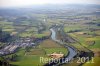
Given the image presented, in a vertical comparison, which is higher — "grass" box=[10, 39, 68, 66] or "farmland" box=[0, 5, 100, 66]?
"farmland" box=[0, 5, 100, 66]

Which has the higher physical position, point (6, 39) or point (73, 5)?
point (73, 5)

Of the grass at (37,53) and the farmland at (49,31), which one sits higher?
the farmland at (49,31)

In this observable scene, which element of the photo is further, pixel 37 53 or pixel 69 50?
pixel 69 50

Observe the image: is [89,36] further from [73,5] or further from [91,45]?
[73,5]

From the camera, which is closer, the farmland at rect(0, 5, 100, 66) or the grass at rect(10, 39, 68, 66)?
the grass at rect(10, 39, 68, 66)

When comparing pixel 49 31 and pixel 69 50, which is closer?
pixel 69 50

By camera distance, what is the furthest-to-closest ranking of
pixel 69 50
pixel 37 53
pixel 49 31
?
pixel 49 31 → pixel 69 50 → pixel 37 53

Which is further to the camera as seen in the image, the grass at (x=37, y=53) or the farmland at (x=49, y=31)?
the farmland at (x=49, y=31)

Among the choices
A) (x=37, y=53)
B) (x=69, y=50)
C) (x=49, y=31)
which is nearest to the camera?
(x=37, y=53)


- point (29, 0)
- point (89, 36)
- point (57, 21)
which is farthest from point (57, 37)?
point (29, 0)

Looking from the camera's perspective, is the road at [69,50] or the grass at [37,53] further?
the road at [69,50]

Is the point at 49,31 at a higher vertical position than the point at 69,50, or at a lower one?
higher
